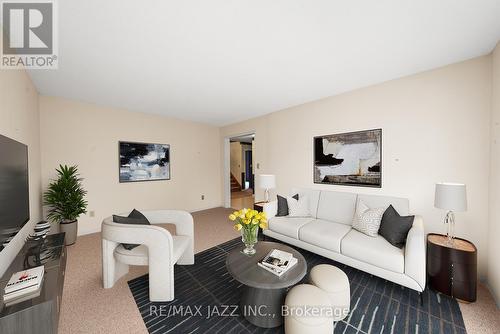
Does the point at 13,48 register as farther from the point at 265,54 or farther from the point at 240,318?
the point at 240,318

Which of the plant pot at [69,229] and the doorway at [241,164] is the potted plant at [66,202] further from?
the doorway at [241,164]

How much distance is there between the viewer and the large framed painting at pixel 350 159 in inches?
113

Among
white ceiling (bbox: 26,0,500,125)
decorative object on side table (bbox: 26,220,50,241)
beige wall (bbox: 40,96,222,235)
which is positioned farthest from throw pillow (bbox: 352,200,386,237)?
beige wall (bbox: 40,96,222,235)

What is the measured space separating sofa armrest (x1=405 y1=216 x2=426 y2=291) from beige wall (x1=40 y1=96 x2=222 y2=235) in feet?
15.2

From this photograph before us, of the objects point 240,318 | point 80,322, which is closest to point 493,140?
point 240,318

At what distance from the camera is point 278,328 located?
1584 millimetres

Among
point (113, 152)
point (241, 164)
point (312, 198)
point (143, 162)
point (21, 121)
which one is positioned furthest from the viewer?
point (241, 164)

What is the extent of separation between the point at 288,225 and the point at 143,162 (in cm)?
353

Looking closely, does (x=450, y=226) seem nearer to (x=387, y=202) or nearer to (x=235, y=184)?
(x=387, y=202)

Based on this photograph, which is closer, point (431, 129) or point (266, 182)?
point (431, 129)

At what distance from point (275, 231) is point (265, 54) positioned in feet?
8.24

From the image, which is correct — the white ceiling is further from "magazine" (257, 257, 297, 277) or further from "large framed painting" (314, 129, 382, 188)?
"magazine" (257, 257, 297, 277)

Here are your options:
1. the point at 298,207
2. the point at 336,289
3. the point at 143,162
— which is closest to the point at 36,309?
the point at 336,289

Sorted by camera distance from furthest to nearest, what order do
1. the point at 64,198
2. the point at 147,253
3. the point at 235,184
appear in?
the point at 235,184 → the point at 64,198 → the point at 147,253
